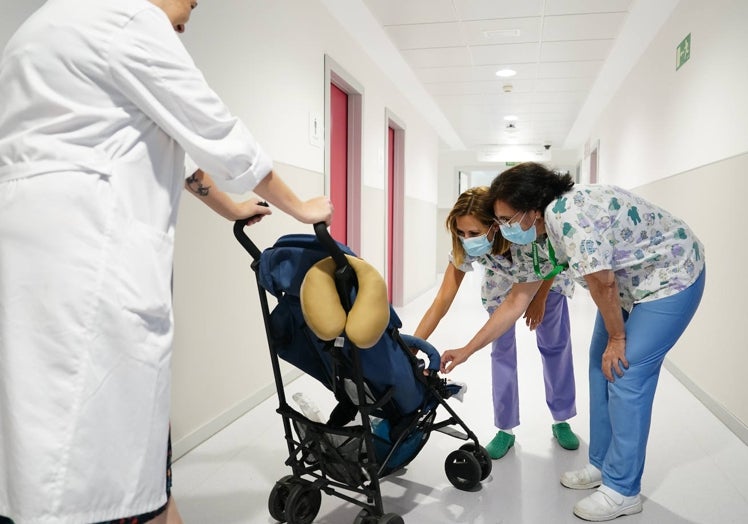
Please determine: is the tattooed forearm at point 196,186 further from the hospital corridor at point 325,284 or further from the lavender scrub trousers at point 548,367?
the lavender scrub trousers at point 548,367

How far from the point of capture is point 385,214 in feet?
21.5

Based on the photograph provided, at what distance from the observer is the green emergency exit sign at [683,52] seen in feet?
13.2

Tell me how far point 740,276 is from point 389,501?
82.0 inches

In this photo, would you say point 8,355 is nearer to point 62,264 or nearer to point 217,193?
point 62,264

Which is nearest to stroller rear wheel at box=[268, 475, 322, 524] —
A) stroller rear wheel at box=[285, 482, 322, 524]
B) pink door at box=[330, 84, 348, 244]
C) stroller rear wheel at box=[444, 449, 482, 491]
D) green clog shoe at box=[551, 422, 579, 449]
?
stroller rear wheel at box=[285, 482, 322, 524]

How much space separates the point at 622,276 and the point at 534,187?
42 centimetres

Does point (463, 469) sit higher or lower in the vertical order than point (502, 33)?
lower

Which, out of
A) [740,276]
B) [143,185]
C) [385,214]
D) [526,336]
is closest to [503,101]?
[385,214]

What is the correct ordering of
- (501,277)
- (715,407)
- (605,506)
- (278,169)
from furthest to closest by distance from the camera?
(278,169) → (715,407) → (501,277) → (605,506)

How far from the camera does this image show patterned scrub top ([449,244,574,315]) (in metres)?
2.40

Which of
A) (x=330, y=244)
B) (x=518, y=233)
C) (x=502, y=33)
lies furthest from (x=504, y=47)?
(x=330, y=244)

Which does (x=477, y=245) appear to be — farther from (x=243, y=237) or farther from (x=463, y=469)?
(x=243, y=237)

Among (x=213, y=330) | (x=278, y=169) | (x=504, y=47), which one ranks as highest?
(x=504, y=47)

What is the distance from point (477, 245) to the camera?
237 cm
